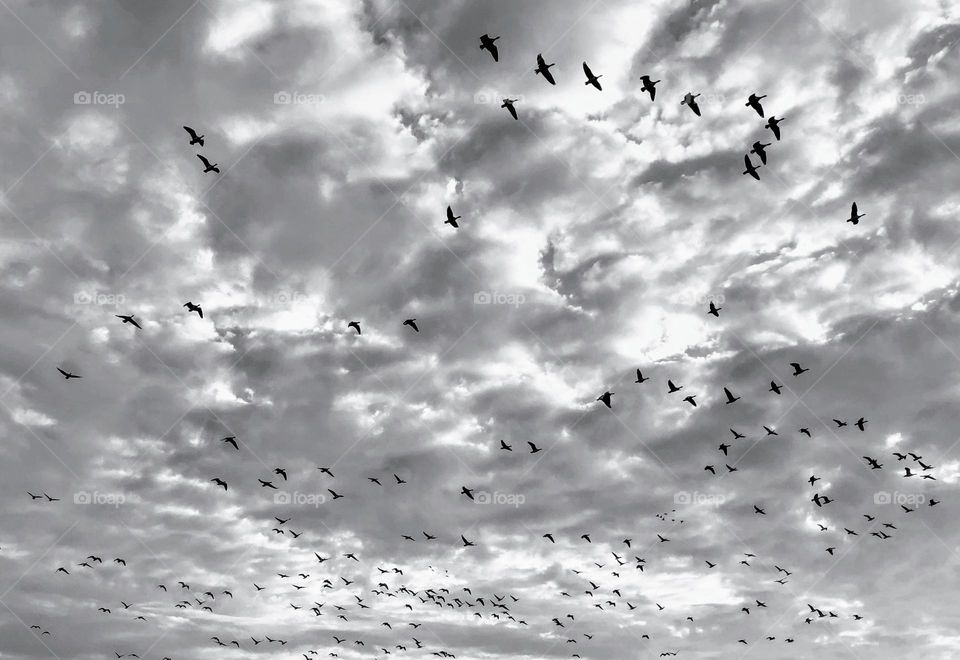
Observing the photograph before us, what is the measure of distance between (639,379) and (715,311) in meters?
9.13

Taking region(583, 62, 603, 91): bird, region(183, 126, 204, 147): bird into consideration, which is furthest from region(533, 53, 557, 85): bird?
region(183, 126, 204, 147): bird

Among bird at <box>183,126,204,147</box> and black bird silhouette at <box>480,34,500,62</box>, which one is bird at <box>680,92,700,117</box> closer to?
black bird silhouette at <box>480,34,500,62</box>

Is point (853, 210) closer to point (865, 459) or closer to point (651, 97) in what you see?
point (651, 97)

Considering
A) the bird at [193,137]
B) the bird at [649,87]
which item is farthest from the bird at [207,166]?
the bird at [649,87]

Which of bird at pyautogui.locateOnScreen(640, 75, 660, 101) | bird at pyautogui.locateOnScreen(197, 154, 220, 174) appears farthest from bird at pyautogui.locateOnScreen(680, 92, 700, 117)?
bird at pyautogui.locateOnScreen(197, 154, 220, 174)

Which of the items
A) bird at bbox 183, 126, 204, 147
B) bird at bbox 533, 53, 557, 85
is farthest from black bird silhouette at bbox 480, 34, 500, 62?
bird at bbox 183, 126, 204, 147

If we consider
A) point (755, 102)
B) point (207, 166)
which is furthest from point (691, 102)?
point (207, 166)

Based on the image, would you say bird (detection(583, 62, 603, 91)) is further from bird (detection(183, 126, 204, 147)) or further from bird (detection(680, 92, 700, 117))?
bird (detection(183, 126, 204, 147))

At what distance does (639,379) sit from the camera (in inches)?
2338

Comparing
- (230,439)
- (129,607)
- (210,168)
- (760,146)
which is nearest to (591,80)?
(760,146)

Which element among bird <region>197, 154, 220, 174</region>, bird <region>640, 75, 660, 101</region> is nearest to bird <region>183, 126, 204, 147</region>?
bird <region>197, 154, 220, 174</region>

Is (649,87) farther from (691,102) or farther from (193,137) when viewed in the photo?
(193,137)

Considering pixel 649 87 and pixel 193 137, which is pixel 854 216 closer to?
pixel 649 87

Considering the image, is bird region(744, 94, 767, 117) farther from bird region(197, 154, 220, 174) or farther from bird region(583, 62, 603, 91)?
bird region(197, 154, 220, 174)
